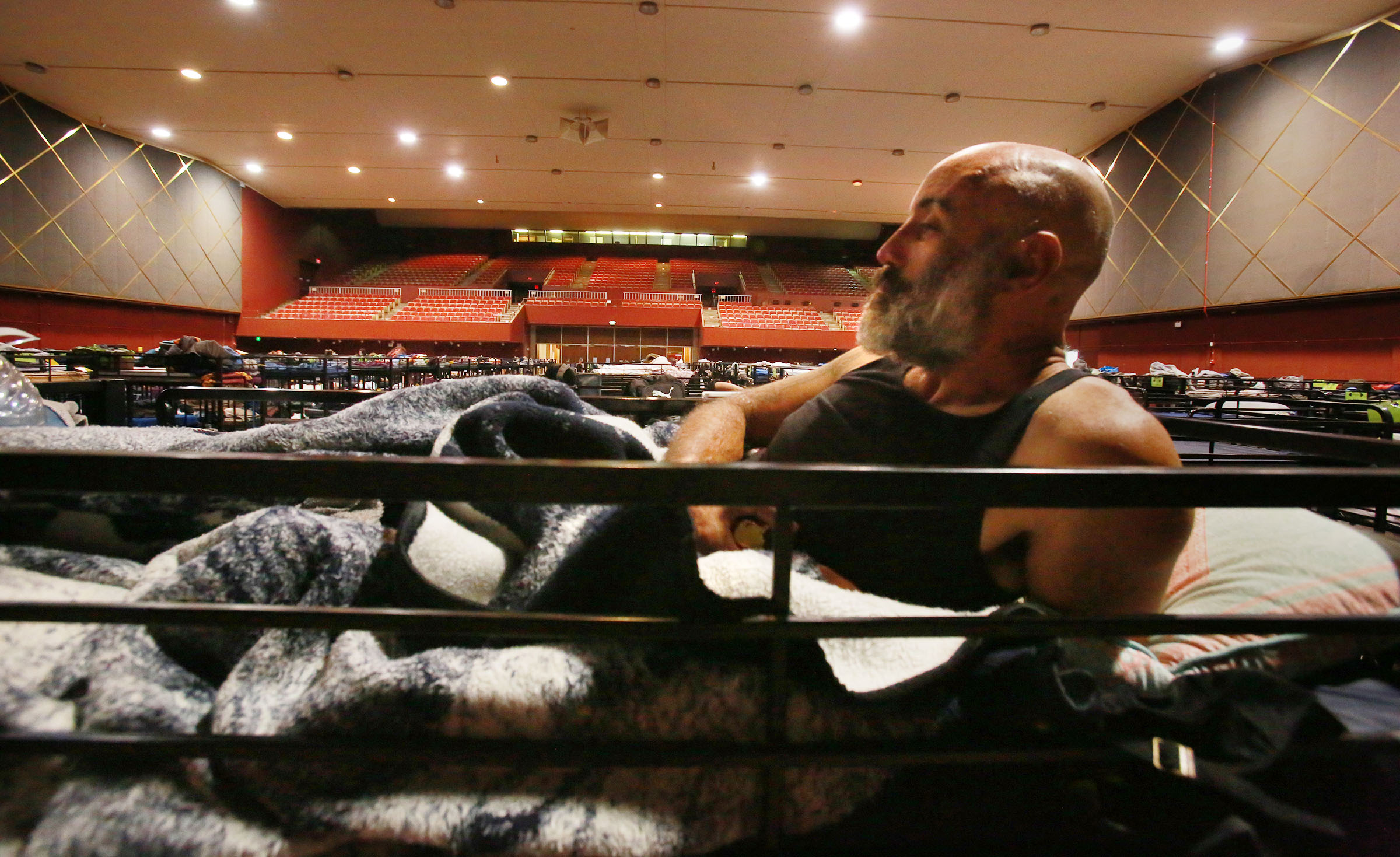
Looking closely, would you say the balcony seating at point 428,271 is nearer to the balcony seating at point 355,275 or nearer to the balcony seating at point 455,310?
the balcony seating at point 355,275

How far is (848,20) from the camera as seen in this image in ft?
18.3

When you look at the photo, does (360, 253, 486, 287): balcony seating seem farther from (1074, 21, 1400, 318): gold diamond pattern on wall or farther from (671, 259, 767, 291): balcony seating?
(1074, 21, 1400, 318): gold diamond pattern on wall

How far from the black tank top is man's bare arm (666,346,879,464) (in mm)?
119

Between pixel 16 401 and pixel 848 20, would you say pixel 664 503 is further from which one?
pixel 848 20

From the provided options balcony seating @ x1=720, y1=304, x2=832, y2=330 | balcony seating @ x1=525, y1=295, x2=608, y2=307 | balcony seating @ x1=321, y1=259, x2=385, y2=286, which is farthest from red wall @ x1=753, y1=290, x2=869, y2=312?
balcony seating @ x1=321, y1=259, x2=385, y2=286

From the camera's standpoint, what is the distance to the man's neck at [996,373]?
724 millimetres

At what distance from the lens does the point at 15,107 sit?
746 cm

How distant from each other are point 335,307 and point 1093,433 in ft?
54.3

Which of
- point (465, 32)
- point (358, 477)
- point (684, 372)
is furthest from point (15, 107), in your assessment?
point (358, 477)

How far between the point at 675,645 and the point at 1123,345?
1082 centimetres

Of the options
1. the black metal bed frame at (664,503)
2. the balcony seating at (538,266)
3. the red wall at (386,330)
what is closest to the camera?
the black metal bed frame at (664,503)

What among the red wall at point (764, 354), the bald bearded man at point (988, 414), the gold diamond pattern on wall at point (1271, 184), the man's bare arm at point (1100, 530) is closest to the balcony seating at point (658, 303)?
the red wall at point (764, 354)

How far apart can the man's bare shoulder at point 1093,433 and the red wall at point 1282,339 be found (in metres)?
8.02

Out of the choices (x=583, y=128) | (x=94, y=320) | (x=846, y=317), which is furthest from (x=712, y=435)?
(x=846, y=317)
